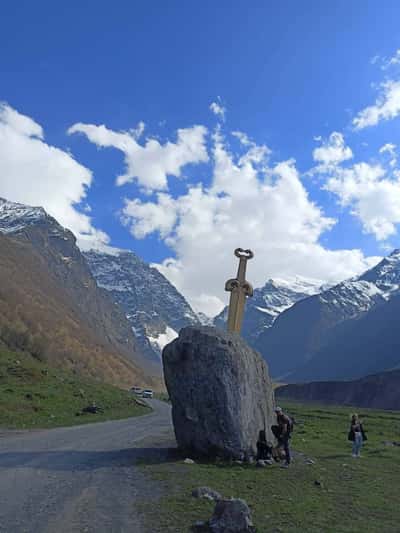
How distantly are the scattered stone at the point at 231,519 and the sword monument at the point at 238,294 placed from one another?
16.4 meters

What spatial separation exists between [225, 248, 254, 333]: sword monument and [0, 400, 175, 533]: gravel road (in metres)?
6.73

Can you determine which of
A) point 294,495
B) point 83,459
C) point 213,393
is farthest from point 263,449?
point 83,459

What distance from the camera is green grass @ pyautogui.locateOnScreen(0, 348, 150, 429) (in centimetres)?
3438

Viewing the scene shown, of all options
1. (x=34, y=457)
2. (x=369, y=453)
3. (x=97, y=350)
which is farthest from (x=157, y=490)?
(x=97, y=350)

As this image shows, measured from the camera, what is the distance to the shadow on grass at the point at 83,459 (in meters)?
17.1

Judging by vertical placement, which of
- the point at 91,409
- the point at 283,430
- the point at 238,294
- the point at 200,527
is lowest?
the point at 200,527

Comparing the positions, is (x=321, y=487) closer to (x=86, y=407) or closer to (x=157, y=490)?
(x=157, y=490)

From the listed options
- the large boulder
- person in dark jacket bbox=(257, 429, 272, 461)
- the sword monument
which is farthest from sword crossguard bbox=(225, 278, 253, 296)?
person in dark jacket bbox=(257, 429, 272, 461)

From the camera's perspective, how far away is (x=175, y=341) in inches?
827

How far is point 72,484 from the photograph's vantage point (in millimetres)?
14148

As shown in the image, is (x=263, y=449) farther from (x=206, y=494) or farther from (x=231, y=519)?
(x=231, y=519)

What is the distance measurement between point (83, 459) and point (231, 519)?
10.2 meters

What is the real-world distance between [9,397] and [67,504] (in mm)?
29239

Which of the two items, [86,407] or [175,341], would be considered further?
[86,407]
